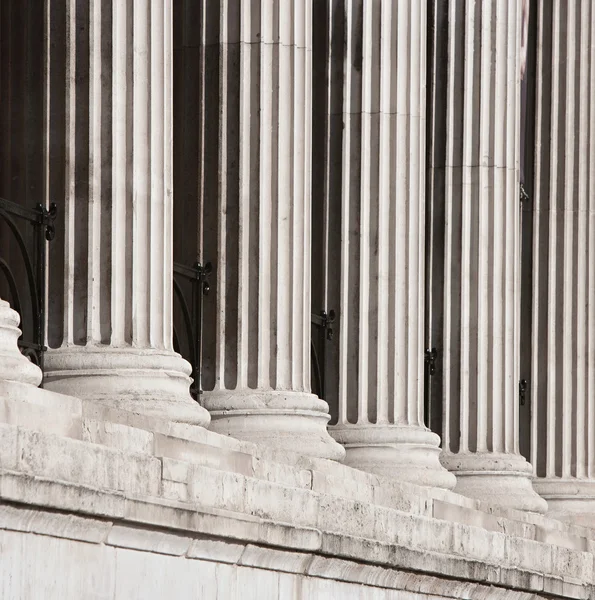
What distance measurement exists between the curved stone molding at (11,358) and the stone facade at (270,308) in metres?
0.03

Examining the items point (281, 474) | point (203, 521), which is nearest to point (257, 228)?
point (281, 474)

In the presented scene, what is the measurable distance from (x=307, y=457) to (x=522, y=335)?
20143mm

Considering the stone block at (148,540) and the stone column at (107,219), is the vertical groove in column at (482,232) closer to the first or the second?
the stone column at (107,219)

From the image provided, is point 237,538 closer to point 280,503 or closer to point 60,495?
point 280,503

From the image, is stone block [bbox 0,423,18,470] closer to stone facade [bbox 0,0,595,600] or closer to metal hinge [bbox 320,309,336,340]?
stone facade [bbox 0,0,595,600]

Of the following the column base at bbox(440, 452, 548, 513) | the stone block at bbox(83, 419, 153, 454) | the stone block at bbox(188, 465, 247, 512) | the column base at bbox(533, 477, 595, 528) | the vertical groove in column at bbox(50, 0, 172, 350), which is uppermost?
the vertical groove in column at bbox(50, 0, 172, 350)

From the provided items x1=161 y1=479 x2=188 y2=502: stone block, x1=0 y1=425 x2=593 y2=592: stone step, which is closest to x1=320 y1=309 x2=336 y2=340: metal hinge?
x1=0 y1=425 x2=593 y2=592: stone step

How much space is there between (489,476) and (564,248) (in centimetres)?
1021

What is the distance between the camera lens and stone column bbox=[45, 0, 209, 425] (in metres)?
23.7

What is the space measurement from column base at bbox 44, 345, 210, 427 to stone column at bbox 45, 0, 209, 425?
0.01 metres

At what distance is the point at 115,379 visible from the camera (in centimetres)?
2361

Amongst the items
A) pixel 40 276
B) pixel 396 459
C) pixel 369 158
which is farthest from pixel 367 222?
pixel 40 276

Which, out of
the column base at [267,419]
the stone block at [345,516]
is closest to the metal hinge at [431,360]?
the column base at [267,419]

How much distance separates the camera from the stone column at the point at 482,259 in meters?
38.8
